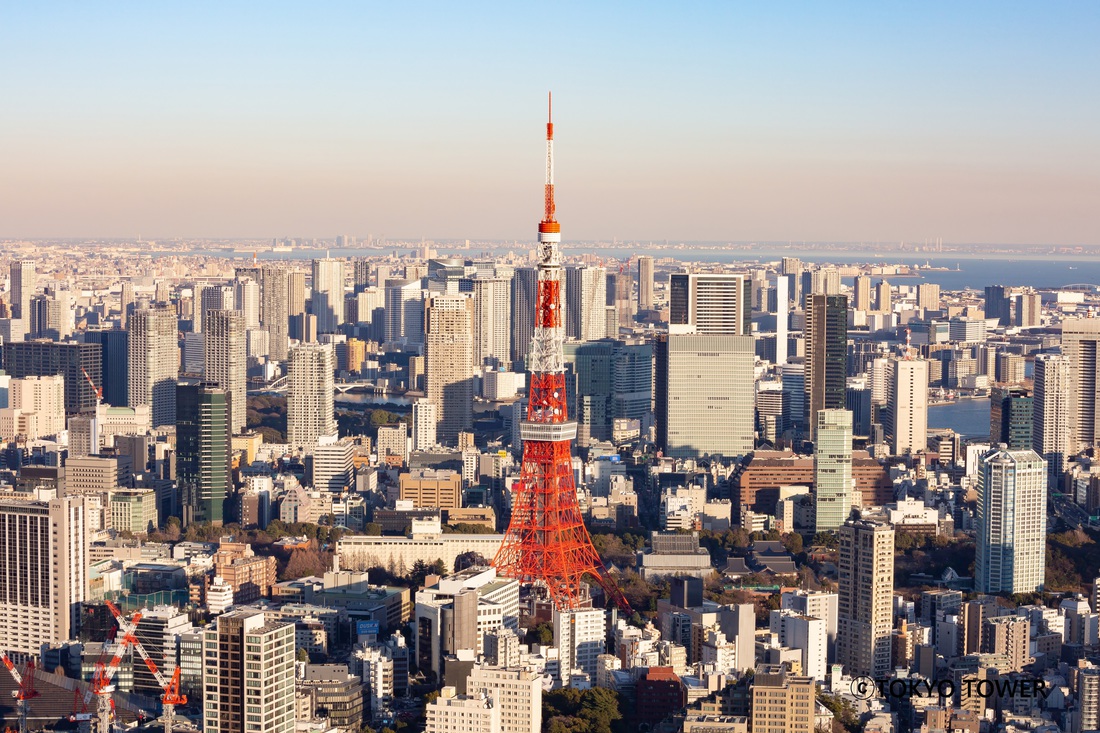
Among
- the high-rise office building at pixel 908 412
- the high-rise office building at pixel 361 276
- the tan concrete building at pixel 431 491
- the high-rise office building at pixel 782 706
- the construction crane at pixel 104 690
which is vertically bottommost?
the construction crane at pixel 104 690

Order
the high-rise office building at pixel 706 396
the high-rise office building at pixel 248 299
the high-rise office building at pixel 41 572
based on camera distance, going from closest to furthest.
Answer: the high-rise office building at pixel 41 572 → the high-rise office building at pixel 706 396 → the high-rise office building at pixel 248 299

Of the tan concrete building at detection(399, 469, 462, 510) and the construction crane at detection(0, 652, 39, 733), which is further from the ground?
the tan concrete building at detection(399, 469, 462, 510)

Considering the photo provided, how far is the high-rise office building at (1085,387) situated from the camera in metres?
25.3

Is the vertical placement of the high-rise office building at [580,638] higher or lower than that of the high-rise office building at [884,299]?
lower

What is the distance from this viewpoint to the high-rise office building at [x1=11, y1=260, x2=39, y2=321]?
40.5 meters

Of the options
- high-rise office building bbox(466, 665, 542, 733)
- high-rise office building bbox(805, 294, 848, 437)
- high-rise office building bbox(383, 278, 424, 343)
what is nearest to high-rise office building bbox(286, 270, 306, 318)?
high-rise office building bbox(383, 278, 424, 343)

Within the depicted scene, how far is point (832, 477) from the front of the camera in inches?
779

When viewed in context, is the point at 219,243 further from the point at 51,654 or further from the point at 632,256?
the point at 51,654

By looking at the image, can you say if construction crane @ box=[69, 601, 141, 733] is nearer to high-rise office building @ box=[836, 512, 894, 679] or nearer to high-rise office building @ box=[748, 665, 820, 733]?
high-rise office building @ box=[748, 665, 820, 733]

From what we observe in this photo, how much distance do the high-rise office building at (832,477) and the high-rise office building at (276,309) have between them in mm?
20644

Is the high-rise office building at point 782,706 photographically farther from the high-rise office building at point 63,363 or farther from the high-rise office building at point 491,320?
the high-rise office building at point 491,320

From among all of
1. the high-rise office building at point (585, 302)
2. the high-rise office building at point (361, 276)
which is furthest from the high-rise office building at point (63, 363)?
the high-rise office building at point (361, 276)

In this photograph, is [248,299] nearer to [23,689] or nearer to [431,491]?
[431,491]

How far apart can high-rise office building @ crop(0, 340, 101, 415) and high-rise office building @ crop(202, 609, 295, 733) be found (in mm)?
19377
